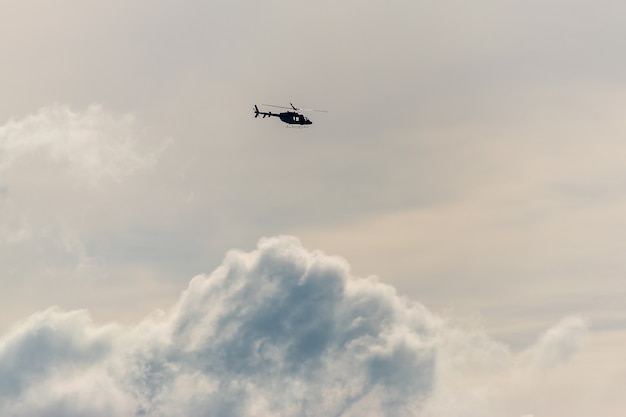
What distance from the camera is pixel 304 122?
184875mm

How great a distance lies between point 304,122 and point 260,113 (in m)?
23.2

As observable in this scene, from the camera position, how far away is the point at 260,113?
190 m
